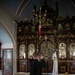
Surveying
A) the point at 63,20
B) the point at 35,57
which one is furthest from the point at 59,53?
the point at 35,57

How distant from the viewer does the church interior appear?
15.0m

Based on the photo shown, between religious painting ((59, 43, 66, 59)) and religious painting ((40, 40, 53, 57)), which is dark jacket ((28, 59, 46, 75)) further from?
religious painting ((40, 40, 53, 57))

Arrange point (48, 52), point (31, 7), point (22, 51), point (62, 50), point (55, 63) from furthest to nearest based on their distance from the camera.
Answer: point (31, 7), point (22, 51), point (48, 52), point (62, 50), point (55, 63)

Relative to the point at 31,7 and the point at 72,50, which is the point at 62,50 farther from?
the point at 31,7

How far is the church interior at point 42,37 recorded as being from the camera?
1501cm

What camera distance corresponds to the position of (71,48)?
1509 centimetres

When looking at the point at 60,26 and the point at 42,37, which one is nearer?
the point at 60,26

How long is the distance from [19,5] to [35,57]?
30.2 ft

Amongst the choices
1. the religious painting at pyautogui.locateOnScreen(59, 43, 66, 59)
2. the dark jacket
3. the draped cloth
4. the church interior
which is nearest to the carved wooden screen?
the church interior

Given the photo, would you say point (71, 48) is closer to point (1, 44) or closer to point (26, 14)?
point (26, 14)

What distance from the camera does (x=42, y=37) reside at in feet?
50.8

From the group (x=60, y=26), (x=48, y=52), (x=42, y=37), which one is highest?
(x=60, y=26)

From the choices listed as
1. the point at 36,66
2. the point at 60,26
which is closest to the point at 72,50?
the point at 60,26

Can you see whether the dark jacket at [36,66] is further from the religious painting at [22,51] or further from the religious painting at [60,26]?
the religious painting at [22,51]
